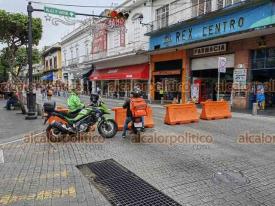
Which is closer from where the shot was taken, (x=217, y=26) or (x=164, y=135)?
(x=164, y=135)

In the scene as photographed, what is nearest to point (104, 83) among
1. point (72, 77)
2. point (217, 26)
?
point (72, 77)

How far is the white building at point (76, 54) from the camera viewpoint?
39006 millimetres

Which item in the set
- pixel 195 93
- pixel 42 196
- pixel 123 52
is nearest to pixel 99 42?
pixel 123 52

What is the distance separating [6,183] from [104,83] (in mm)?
31435

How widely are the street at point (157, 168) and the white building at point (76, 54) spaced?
28183 mm

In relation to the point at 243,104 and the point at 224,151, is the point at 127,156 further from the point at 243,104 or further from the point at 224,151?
the point at 243,104

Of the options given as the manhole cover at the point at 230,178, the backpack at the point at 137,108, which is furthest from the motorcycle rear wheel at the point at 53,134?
the manhole cover at the point at 230,178

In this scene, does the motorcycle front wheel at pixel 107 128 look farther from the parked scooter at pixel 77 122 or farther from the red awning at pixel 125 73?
the red awning at pixel 125 73

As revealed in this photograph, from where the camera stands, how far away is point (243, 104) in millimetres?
17188

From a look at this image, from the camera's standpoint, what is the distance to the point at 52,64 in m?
59.6

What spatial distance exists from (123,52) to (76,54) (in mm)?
17242

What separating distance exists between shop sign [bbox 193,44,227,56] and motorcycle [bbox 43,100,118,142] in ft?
38.9

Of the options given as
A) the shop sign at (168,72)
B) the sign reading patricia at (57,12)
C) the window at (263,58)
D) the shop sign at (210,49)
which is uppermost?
the sign reading patricia at (57,12)

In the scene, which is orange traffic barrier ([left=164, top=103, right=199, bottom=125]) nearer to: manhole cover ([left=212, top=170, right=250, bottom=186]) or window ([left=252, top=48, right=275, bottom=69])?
manhole cover ([left=212, top=170, right=250, bottom=186])
